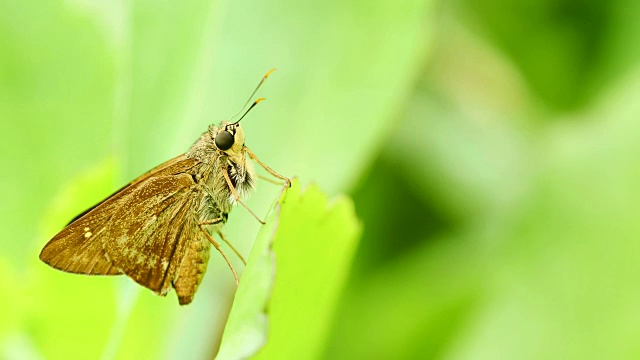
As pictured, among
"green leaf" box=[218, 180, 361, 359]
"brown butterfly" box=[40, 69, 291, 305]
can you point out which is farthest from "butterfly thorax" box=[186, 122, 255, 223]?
"green leaf" box=[218, 180, 361, 359]

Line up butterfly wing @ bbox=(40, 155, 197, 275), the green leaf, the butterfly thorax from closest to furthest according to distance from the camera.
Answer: the green leaf
butterfly wing @ bbox=(40, 155, 197, 275)
the butterfly thorax

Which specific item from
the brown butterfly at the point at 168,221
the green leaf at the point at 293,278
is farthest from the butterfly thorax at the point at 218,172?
the green leaf at the point at 293,278

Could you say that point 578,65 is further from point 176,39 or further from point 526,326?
point 176,39

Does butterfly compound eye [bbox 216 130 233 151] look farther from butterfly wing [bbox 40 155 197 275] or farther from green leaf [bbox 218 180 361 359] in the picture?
green leaf [bbox 218 180 361 359]

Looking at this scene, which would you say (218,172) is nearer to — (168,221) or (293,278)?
(168,221)

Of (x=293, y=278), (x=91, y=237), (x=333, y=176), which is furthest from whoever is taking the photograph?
(x=333, y=176)

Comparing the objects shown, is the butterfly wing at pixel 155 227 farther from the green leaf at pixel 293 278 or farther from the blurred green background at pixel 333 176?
the green leaf at pixel 293 278

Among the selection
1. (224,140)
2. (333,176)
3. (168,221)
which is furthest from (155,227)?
(333,176)
